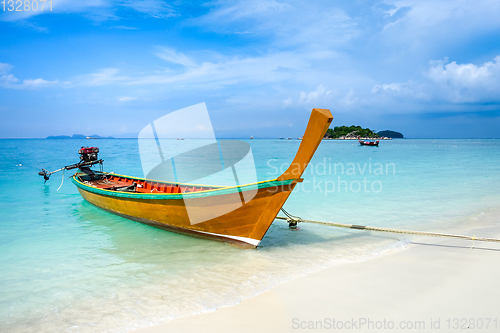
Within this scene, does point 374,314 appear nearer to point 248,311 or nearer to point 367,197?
point 248,311

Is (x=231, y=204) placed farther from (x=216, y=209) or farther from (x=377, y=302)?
(x=377, y=302)

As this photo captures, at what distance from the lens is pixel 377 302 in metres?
4.24

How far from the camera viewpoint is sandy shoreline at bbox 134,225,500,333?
148 inches

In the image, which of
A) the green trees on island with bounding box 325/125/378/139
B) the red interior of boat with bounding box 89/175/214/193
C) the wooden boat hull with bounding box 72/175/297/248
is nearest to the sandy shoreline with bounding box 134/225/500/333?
the wooden boat hull with bounding box 72/175/297/248

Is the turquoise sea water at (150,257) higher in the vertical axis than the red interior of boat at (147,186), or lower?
lower

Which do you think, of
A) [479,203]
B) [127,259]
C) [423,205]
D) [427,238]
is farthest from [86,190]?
[479,203]

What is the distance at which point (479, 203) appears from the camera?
37.4ft

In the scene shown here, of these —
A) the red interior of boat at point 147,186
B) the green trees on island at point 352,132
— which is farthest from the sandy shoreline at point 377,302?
the green trees on island at point 352,132

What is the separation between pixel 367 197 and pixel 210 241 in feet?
29.8

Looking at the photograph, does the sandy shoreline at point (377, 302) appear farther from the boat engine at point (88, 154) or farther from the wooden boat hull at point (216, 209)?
the boat engine at point (88, 154)

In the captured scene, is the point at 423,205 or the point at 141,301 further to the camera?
the point at 423,205

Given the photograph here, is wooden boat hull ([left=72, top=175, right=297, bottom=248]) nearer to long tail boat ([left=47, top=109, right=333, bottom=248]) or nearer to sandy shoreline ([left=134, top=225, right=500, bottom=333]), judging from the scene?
long tail boat ([left=47, top=109, right=333, bottom=248])

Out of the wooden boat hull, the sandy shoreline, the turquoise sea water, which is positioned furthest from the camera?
the wooden boat hull

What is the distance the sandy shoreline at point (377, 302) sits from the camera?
3754mm
